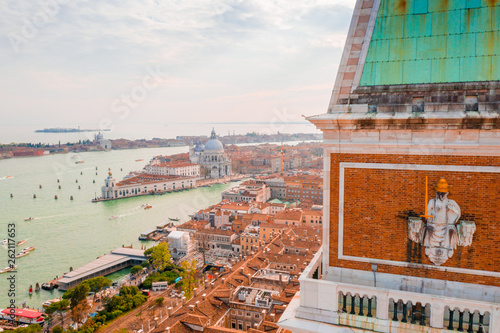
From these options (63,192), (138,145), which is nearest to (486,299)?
(63,192)

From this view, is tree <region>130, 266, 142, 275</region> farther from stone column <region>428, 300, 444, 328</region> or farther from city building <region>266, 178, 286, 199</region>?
city building <region>266, 178, 286, 199</region>

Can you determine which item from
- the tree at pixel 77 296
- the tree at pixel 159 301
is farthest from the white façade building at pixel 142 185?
the tree at pixel 159 301

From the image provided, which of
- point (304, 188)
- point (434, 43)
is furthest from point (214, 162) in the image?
point (434, 43)

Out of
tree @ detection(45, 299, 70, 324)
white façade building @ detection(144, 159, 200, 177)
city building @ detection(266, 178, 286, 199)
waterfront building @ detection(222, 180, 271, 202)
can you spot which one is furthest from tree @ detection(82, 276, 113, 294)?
white façade building @ detection(144, 159, 200, 177)

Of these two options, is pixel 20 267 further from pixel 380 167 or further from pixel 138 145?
pixel 138 145

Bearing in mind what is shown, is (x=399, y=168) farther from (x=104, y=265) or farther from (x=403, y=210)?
(x=104, y=265)

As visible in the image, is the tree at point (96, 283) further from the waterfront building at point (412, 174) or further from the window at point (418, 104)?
the window at point (418, 104)

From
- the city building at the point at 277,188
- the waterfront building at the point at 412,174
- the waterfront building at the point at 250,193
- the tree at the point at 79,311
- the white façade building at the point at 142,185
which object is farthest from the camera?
the white façade building at the point at 142,185
